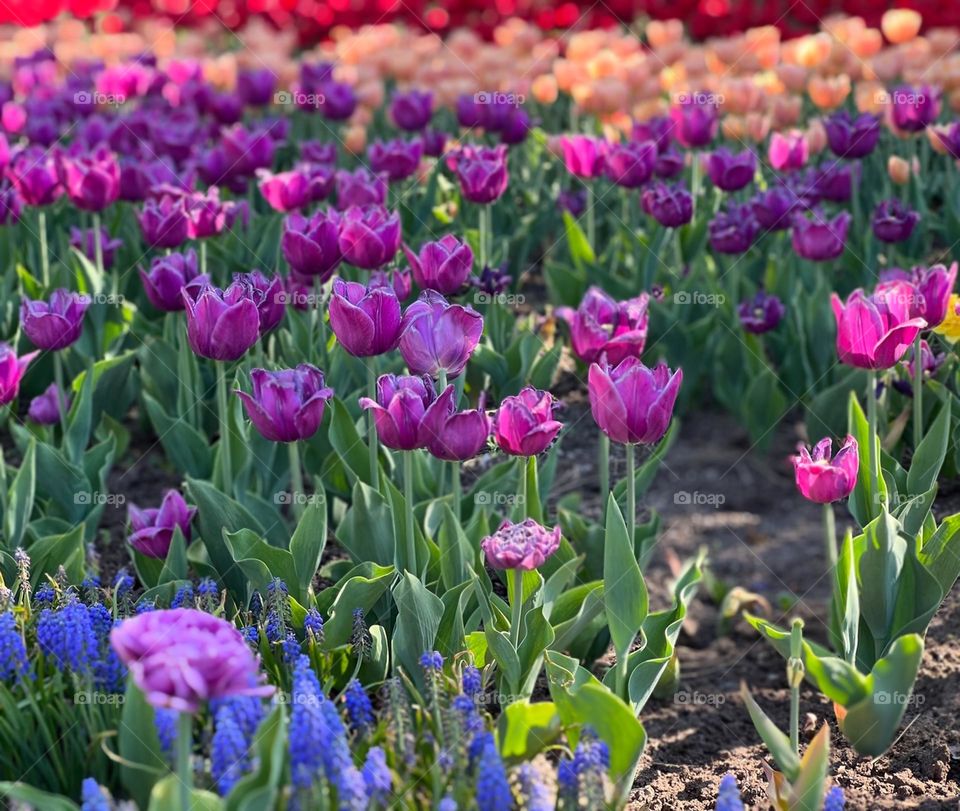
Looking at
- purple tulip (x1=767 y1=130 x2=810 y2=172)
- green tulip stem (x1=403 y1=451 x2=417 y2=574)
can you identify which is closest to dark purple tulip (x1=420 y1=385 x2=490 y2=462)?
green tulip stem (x1=403 y1=451 x2=417 y2=574)

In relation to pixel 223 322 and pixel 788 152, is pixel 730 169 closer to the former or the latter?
pixel 788 152

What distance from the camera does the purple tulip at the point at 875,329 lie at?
2.74 m

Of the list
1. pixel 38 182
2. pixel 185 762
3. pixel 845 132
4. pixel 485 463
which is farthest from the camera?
pixel 845 132

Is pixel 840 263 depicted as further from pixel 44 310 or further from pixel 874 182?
pixel 44 310

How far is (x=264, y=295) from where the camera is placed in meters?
2.94

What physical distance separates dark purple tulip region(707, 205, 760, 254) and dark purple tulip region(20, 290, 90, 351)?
1892 millimetres

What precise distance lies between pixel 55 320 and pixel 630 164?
1956 mm

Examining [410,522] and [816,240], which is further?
[816,240]

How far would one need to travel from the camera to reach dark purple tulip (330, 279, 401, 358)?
2.66 meters

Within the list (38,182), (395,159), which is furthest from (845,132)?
(38,182)

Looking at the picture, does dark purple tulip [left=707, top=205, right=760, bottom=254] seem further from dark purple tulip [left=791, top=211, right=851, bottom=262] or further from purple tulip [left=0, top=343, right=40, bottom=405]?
purple tulip [left=0, top=343, right=40, bottom=405]

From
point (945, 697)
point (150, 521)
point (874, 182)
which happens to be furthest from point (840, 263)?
point (150, 521)

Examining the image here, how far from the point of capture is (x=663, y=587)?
4.03 meters

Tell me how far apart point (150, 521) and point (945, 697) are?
1800 millimetres
